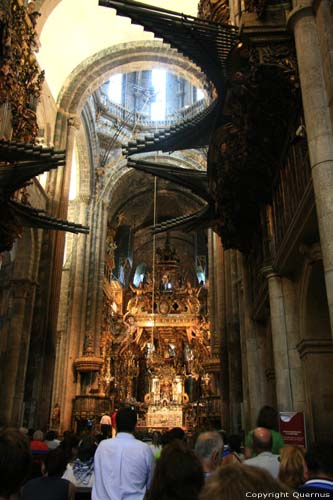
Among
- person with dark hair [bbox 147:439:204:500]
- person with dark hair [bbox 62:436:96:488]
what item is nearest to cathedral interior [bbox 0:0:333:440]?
person with dark hair [bbox 62:436:96:488]

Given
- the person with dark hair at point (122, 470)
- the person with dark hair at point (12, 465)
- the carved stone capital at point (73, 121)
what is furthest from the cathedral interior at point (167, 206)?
the person with dark hair at point (12, 465)

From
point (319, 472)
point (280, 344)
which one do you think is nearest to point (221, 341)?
point (280, 344)

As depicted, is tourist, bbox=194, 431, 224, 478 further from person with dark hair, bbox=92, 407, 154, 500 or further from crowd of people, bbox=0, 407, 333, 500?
person with dark hair, bbox=92, 407, 154, 500

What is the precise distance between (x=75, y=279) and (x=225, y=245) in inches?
Answer: 542

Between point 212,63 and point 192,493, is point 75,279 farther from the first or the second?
point 192,493

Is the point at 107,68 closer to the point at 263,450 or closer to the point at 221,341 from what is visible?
the point at 221,341

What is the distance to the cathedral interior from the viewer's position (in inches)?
270

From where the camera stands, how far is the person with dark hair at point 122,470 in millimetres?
3293

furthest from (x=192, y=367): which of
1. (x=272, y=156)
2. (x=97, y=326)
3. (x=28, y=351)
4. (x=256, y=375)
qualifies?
(x=272, y=156)

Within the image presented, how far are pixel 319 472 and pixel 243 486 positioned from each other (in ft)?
5.78

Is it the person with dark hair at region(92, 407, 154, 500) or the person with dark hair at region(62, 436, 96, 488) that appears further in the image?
the person with dark hair at region(62, 436, 96, 488)

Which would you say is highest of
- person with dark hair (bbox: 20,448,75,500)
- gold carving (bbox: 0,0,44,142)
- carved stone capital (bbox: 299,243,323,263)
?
gold carving (bbox: 0,0,44,142)

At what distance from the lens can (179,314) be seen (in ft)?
105

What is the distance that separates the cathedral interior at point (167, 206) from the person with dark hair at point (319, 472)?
218 centimetres
